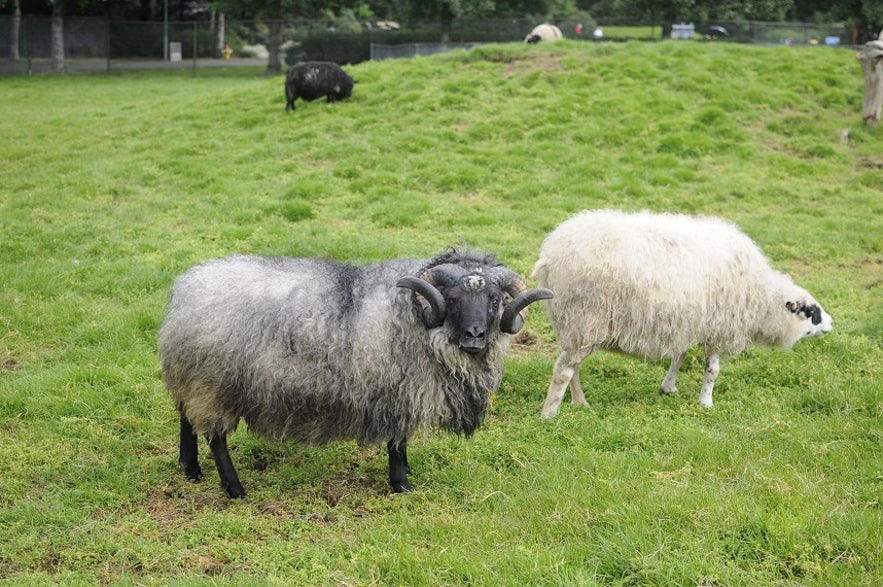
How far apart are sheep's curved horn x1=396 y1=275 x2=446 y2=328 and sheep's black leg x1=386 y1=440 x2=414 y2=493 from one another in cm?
90

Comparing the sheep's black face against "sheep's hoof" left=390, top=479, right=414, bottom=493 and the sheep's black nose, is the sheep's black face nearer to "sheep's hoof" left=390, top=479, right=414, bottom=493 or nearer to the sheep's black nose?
the sheep's black nose

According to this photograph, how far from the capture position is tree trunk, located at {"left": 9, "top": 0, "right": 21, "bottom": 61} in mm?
36750

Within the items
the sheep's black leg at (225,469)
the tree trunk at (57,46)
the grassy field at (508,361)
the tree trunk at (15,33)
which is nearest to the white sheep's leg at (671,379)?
the grassy field at (508,361)

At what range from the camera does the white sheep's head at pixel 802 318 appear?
26.2ft

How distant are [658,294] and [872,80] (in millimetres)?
12999

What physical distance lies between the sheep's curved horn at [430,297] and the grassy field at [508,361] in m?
0.82

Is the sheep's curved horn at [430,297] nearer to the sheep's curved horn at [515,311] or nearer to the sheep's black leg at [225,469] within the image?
the sheep's curved horn at [515,311]

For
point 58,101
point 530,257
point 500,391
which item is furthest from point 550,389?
point 58,101

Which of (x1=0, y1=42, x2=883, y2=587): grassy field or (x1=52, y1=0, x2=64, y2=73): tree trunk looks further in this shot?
(x1=52, y1=0, x2=64, y2=73): tree trunk

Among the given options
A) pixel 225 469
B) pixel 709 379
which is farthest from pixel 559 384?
pixel 225 469

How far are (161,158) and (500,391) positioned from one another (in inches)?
427

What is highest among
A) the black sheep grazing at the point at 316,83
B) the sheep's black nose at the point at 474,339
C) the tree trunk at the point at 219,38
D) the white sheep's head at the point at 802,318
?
the tree trunk at the point at 219,38

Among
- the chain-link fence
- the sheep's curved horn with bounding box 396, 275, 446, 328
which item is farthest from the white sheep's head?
the chain-link fence

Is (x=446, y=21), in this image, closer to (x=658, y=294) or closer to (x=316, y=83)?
(x=316, y=83)
